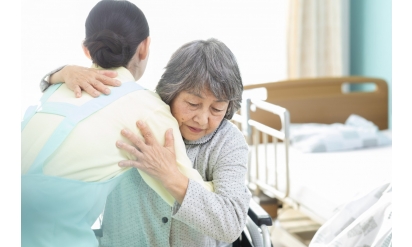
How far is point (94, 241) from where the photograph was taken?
1.30 meters

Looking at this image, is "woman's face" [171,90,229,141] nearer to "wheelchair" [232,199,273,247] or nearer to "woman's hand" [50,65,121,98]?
"woman's hand" [50,65,121,98]

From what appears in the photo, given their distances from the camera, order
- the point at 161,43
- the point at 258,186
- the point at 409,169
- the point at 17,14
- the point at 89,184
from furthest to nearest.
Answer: the point at 161,43 → the point at 258,186 → the point at 89,184 → the point at 409,169 → the point at 17,14

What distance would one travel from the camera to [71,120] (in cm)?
128

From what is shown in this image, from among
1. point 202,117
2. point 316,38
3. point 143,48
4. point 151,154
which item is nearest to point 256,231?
point 202,117

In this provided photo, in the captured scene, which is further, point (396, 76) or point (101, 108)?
point (101, 108)

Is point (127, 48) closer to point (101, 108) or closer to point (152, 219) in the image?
point (101, 108)

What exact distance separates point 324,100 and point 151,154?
2792 millimetres

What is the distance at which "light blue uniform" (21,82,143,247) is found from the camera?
1225 millimetres

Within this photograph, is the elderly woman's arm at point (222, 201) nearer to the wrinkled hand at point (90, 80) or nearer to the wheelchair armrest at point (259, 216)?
the wheelchair armrest at point (259, 216)

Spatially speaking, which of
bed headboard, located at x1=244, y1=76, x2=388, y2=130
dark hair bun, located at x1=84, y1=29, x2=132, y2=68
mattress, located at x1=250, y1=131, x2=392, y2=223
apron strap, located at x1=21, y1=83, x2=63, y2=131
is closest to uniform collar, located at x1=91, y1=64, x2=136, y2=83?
dark hair bun, located at x1=84, y1=29, x2=132, y2=68

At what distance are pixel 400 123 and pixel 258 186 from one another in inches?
86.1

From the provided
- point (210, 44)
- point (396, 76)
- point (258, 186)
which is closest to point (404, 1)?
point (396, 76)

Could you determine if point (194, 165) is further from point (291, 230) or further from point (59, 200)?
point (291, 230)

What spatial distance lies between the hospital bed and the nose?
0.92m
